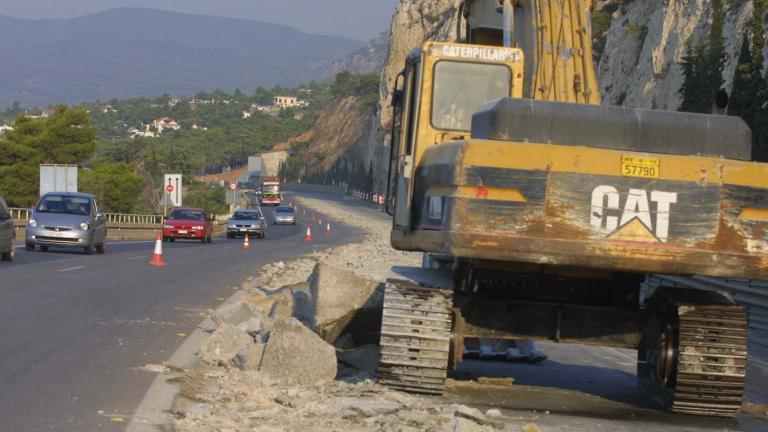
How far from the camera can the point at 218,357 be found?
10836mm

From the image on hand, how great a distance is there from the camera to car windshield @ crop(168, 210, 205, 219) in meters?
48.8

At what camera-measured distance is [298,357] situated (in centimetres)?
995

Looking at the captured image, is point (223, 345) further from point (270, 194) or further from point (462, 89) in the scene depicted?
point (270, 194)

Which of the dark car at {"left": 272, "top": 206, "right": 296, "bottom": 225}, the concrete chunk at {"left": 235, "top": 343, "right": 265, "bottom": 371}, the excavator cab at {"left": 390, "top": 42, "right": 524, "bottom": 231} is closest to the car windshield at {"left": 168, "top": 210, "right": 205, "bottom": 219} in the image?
the dark car at {"left": 272, "top": 206, "right": 296, "bottom": 225}

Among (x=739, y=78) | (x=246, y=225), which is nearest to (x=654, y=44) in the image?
(x=246, y=225)

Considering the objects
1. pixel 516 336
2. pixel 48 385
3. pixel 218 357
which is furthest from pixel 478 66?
pixel 48 385

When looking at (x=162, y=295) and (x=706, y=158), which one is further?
(x=162, y=295)

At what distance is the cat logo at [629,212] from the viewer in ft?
27.7

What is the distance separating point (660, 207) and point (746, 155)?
877mm

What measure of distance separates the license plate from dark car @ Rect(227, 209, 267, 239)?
1920 inches

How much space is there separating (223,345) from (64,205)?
21659 mm

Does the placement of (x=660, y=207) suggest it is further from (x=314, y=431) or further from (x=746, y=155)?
(x=314, y=431)

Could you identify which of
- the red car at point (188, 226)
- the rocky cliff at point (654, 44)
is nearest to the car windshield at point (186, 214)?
the red car at point (188, 226)

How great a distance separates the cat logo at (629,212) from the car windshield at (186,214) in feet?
135
